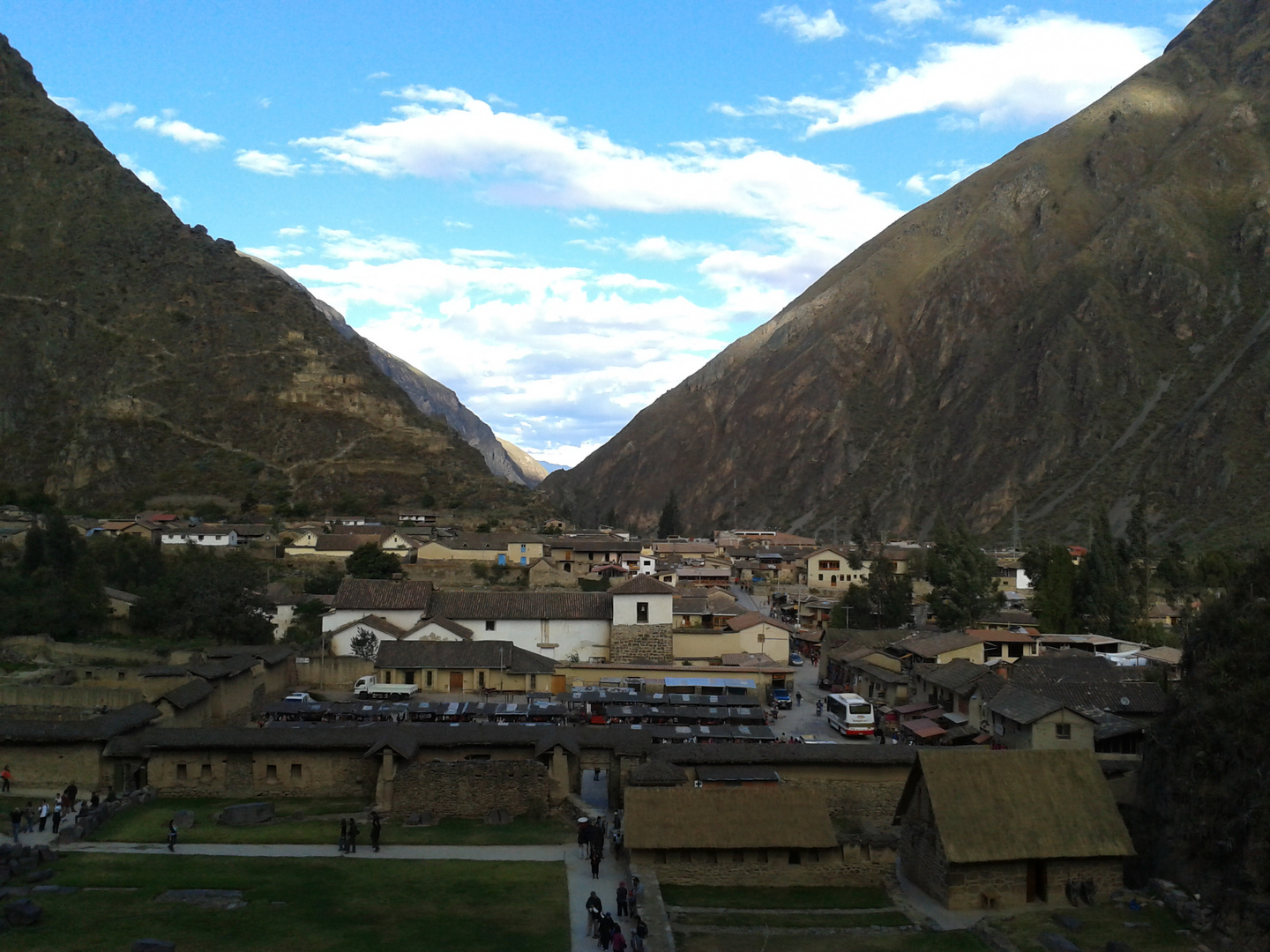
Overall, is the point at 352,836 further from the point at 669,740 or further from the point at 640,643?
the point at 640,643

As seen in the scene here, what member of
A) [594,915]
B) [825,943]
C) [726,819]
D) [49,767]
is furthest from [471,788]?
[49,767]

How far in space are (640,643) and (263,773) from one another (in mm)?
26424

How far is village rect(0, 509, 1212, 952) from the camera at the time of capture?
84.2 feet

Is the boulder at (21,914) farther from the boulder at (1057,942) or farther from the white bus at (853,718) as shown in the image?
the white bus at (853,718)

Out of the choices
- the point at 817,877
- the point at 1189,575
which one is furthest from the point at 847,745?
the point at 1189,575

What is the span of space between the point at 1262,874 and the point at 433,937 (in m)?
16.0

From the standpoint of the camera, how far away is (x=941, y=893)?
25.5 m

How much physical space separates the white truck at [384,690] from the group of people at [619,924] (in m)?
26.0

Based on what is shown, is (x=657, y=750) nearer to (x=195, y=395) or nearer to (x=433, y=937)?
(x=433, y=937)

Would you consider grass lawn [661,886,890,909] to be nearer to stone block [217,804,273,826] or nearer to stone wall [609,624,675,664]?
stone block [217,804,273,826]

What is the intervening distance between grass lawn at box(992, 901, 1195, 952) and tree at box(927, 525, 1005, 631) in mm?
41987

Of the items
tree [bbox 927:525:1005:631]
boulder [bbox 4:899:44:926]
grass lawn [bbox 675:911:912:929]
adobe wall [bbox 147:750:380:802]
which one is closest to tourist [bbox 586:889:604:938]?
grass lawn [bbox 675:911:912:929]

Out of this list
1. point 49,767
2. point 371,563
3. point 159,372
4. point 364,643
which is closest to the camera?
point 49,767

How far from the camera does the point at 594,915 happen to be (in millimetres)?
21469
